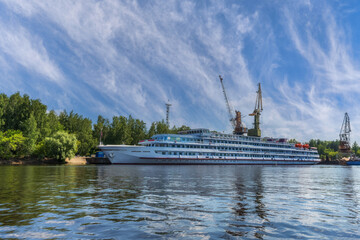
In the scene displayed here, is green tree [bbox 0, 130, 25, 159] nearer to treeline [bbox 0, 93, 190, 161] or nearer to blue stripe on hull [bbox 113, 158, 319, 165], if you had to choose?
treeline [bbox 0, 93, 190, 161]

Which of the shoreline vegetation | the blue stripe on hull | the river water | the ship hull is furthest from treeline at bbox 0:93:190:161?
the river water

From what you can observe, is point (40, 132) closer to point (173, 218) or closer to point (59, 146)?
point (59, 146)

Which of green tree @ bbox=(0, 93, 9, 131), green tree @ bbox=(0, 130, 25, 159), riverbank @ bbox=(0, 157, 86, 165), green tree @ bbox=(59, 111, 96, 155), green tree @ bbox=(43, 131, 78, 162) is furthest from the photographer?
green tree @ bbox=(59, 111, 96, 155)

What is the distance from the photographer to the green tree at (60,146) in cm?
7444

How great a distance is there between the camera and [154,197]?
52.7 ft

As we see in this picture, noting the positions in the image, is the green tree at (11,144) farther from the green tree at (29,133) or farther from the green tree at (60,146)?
the green tree at (60,146)

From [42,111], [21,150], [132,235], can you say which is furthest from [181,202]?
[42,111]

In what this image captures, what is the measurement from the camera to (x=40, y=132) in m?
83.2

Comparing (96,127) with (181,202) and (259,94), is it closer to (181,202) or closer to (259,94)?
(259,94)

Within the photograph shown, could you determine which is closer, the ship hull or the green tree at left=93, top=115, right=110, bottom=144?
the ship hull

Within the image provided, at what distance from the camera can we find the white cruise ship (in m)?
77.2

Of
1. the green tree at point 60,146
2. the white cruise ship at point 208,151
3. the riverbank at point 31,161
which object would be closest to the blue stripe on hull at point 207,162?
the white cruise ship at point 208,151

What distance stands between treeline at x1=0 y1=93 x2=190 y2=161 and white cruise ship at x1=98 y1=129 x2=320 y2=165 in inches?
485

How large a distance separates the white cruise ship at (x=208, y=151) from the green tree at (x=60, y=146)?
864 cm
